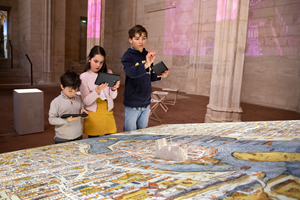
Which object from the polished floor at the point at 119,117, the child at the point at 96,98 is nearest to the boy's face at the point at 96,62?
the child at the point at 96,98

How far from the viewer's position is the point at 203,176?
132 centimetres

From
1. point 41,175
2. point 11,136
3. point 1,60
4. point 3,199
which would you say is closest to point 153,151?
point 41,175

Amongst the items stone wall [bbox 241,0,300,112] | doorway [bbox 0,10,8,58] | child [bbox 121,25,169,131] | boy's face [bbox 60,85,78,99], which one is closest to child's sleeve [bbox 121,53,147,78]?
child [bbox 121,25,169,131]

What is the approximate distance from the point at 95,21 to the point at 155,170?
7.44 metres

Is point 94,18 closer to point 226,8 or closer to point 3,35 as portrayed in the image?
point 226,8

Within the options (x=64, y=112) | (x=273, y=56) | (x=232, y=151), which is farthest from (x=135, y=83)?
(x=273, y=56)

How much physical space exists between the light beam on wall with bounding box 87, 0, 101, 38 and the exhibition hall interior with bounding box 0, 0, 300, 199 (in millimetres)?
33

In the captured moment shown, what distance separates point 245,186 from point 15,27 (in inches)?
633

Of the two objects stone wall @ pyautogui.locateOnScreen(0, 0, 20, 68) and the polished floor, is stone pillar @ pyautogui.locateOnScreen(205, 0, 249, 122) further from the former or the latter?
stone wall @ pyautogui.locateOnScreen(0, 0, 20, 68)

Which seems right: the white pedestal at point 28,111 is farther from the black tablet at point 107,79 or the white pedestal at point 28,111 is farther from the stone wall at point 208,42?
the stone wall at point 208,42

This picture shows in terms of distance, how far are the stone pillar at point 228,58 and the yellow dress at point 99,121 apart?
352 cm

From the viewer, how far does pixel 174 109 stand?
25.2ft

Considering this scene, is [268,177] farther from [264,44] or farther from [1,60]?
[1,60]

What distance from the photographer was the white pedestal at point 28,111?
463 cm
